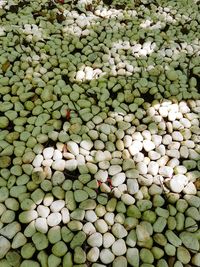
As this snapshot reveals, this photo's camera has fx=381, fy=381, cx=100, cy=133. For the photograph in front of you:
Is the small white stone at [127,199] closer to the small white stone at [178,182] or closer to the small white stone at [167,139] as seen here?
the small white stone at [178,182]

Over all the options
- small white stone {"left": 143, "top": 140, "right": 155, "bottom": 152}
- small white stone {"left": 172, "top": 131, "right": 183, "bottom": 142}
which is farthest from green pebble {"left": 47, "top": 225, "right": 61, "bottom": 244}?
small white stone {"left": 172, "top": 131, "right": 183, "bottom": 142}

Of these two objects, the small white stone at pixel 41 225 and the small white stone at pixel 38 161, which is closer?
the small white stone at pixel 41 225

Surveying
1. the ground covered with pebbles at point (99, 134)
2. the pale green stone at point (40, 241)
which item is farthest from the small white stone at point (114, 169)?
the pale green stone at point (40, 241)

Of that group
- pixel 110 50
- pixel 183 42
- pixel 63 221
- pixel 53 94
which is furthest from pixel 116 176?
pixel 183 42

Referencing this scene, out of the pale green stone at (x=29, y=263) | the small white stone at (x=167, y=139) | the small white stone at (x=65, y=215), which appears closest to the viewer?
the pale green stone at (x=29, y=263)

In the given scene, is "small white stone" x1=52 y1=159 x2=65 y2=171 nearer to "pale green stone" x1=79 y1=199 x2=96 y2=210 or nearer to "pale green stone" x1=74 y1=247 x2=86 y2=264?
"pale green stone" x1=79 y1=199 x2=96 y2=210

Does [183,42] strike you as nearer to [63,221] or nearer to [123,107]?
[123,107]
